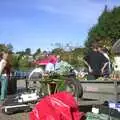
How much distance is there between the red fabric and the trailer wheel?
238 centimetres

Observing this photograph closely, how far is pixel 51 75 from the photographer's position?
14.6 meters

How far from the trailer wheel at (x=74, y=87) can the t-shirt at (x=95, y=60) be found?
3.94 ft

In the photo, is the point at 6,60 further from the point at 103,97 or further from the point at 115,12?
the point at 115,12

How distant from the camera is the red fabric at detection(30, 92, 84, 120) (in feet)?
28.5

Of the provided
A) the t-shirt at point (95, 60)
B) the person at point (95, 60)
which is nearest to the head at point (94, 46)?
the person at point (95, 60)

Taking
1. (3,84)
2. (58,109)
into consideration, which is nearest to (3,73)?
(3,84)

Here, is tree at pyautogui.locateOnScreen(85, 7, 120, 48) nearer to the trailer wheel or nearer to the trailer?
the trailer wheel

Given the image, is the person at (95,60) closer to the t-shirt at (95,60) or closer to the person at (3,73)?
the t-shirt at (95,60)

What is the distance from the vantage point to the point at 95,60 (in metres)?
14.0

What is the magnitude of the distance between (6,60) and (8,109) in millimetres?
4190

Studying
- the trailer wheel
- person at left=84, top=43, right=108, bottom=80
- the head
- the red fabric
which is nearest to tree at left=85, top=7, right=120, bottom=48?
the head

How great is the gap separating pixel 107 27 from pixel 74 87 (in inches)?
1807

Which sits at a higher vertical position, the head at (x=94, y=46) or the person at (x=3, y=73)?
the head at (x=94, y=46)

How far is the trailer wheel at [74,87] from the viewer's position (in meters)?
11.5
